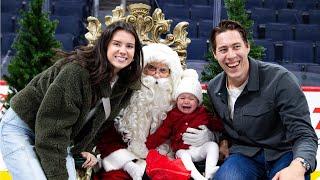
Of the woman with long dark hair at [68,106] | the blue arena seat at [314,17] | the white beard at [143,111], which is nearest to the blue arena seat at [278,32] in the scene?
the blue arena seat at [314,17]

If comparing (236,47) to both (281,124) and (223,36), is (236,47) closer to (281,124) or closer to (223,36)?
(223,36)

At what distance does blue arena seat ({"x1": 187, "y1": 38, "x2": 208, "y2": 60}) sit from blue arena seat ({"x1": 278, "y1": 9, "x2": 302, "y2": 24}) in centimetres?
91

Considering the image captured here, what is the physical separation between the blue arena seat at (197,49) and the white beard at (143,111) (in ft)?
8.27

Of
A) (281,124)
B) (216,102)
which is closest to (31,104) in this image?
(216,102)

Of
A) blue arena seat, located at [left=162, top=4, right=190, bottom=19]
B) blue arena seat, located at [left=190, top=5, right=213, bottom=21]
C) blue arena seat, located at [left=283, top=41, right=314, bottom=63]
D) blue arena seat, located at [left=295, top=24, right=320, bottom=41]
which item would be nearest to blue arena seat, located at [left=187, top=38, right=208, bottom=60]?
blue arena seat, located at [left=190, top=5, right=213, bottom=21]

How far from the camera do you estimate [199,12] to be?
222 inches

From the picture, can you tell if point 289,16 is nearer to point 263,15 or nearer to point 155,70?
point 263,15

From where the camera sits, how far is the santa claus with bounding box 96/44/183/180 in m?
2.81

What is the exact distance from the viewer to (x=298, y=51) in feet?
18.1

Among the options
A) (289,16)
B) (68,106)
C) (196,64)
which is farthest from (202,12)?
(68,106)

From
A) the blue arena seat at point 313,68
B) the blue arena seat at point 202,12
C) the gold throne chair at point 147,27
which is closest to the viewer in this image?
the gold throne chair at point 147,27

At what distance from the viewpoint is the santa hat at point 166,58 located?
2861 millimetres

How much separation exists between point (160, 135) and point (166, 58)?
0.42 metres

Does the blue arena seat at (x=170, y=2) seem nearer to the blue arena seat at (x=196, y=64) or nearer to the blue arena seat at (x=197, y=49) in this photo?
the blue arena seat at (x=197, y=49)
